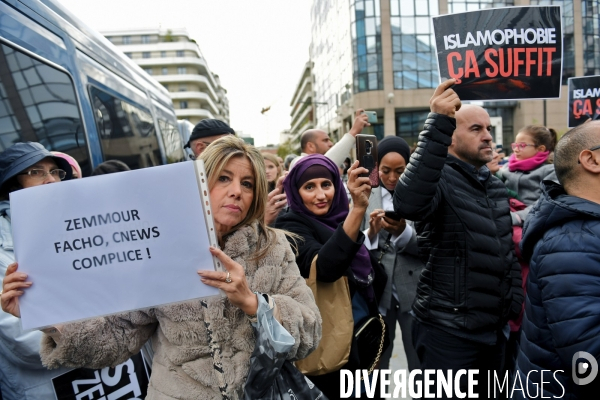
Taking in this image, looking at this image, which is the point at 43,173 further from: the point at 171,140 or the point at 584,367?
the point at 171,140

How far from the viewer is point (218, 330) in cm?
156

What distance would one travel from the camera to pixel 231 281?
55.7 inches

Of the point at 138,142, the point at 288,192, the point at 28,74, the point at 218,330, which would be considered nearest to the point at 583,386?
the point at 218,330

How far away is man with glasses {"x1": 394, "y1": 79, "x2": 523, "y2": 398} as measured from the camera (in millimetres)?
2459

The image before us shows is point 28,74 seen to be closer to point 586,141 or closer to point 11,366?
point 11,366

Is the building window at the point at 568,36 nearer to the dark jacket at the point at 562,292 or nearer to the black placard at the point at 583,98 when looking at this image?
the black placard at the point at 583,98

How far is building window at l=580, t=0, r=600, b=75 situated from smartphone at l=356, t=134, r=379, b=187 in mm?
38972

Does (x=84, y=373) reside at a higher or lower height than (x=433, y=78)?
lower

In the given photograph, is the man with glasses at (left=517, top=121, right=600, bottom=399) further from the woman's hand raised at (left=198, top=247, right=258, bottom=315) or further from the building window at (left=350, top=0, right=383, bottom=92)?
the building window at (left=350, top=0, right=383, bottom=92)

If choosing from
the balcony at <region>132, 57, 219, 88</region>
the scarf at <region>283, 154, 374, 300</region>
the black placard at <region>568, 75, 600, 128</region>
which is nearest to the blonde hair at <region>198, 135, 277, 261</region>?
the scarf at <region>283, 154, 374, 300</region>

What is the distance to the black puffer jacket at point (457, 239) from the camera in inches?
96.3

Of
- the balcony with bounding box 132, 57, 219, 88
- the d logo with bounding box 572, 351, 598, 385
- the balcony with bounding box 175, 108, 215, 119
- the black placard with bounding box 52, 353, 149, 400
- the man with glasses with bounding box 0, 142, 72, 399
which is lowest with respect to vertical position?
the black placard with bounding box 52, 353, 149, 400

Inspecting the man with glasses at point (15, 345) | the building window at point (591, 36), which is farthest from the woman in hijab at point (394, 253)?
the building window at point (591, 36)

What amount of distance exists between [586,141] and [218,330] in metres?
1.74
